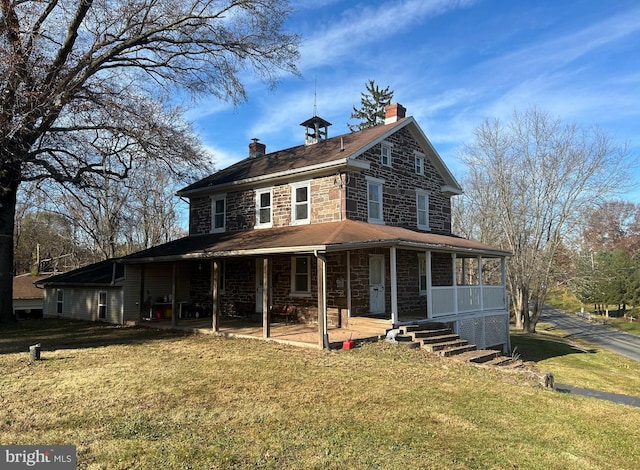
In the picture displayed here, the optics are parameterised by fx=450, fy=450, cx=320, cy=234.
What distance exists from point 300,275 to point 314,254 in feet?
10.7

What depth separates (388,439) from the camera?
218 inches

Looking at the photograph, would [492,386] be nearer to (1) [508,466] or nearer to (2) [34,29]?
(1) [508,466]

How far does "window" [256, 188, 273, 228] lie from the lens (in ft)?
54.7

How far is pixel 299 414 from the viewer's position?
6375mm

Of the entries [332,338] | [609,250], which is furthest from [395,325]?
[609,250]

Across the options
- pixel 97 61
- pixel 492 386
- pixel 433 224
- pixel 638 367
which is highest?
pixel 97 61

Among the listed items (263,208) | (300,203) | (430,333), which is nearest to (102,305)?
(263,208)

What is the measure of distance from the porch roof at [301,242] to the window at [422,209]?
2.58 metres

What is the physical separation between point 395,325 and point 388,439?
6760 mm

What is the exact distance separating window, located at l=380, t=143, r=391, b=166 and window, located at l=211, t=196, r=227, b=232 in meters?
6.66

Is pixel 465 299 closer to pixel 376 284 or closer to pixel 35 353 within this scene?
pixel 376 284

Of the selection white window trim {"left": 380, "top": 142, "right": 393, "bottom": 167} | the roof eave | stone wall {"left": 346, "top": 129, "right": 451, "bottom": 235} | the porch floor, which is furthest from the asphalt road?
the roof eave

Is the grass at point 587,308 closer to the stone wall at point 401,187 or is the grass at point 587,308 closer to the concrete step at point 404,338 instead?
the stone wall at point 401,187

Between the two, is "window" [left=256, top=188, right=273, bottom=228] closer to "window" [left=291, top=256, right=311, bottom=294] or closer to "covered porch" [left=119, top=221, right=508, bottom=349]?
"covered porch" [left=119, top=221, right=508, bottom=349]
